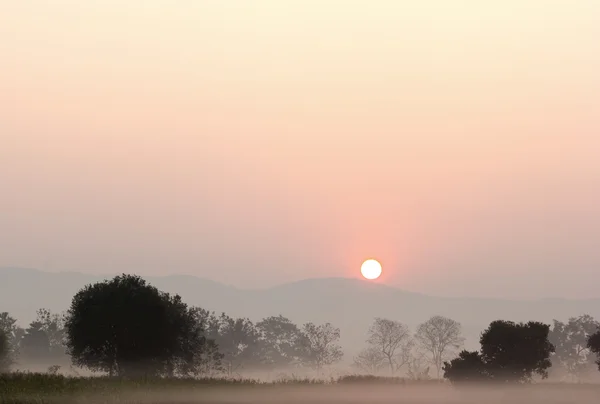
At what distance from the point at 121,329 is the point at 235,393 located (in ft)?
83.6

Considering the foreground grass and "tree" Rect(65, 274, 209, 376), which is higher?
"tree" Rect(65, 274, 209, 376)

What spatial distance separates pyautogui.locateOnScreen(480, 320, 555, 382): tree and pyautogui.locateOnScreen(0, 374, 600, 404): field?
309 cm

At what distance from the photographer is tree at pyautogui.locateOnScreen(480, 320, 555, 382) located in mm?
76250

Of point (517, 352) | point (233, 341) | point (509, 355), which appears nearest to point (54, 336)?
point (233, 341)

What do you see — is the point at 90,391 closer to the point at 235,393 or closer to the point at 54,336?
the point at 235,393

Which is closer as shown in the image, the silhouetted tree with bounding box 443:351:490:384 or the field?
the field

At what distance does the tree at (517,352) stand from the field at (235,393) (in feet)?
10.1

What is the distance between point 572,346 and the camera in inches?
7534

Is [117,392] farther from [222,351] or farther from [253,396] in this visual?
[222,351]

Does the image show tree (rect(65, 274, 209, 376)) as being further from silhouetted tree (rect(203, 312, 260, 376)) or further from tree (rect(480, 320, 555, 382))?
silhouetted tree (rect(203, 312, 260, 376))

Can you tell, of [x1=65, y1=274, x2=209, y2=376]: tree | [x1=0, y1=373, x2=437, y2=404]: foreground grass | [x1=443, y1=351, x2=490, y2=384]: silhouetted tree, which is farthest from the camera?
[x1=443, y1=351, x2=490, y2=384]: silhouetted tree

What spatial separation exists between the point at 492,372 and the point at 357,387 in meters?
16.9

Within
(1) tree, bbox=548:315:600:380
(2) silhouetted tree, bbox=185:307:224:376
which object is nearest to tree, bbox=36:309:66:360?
(2) silhouetted tree, bbox=185:307:224:376

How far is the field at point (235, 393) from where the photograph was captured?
39.1 m
